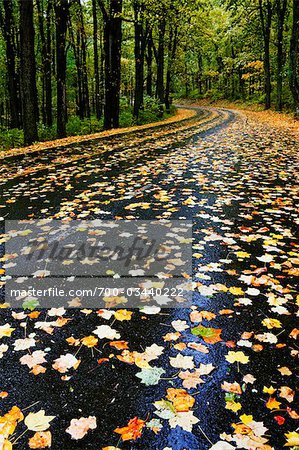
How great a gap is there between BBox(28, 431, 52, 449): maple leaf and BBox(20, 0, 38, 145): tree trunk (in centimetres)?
1265

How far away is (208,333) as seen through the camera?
9.55 feet

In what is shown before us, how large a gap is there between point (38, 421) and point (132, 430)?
0.57 m

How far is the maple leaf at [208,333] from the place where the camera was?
2824 millimetres

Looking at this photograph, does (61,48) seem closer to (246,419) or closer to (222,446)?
(246,419)

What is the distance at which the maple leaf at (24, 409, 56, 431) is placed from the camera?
2.08 metres

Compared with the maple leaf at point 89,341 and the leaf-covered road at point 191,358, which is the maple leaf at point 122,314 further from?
the maple leaf at point 89,341

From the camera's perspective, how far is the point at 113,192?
6965mm

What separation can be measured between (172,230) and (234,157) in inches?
257

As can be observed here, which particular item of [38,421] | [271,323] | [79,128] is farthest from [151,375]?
[79,128]

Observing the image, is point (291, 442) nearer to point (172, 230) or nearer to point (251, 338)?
point (251, 338)

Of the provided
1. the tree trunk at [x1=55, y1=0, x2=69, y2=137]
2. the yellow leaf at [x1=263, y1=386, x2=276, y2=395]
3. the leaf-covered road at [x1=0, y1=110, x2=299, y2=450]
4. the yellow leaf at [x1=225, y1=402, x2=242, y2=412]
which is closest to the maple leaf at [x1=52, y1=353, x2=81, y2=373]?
the leaf-covered road at [x1=0, y1=110, x2=299, y2=450]

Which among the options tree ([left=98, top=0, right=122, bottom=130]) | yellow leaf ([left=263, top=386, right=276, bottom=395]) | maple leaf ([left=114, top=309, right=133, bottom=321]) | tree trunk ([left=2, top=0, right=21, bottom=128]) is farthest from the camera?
tree trunk ([left=2, top=0, right=21, bottom=128])

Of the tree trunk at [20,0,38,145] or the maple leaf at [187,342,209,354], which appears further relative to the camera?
the tree trunk at [20,0,38,145]

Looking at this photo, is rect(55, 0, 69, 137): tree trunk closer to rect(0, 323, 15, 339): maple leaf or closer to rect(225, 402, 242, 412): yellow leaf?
rect(0, 323, 15, 339): maple leaf
